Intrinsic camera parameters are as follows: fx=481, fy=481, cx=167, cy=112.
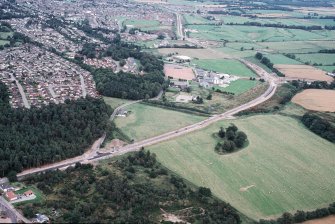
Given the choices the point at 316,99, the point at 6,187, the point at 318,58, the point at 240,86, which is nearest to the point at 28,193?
the point at 6,187

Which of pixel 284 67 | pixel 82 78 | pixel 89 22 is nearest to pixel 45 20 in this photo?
pixel 89 22

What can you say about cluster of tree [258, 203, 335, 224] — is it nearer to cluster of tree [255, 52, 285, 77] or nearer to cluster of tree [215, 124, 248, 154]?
cluster of tree [215, 124, 248, 154]

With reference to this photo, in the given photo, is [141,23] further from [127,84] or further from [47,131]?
[47,131]

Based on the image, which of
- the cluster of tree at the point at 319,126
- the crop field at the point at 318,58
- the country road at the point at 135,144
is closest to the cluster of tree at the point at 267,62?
the crop field at the point at 318,58

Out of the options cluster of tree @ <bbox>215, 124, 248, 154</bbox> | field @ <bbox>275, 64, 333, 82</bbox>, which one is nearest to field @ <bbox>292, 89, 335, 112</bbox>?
field @ <bbox>275, 64, 333, 82</bbox>

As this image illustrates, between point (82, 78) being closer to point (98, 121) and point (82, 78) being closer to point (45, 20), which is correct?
point (98, 121)

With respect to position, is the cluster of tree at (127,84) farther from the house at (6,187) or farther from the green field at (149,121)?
the house at (6,187)
